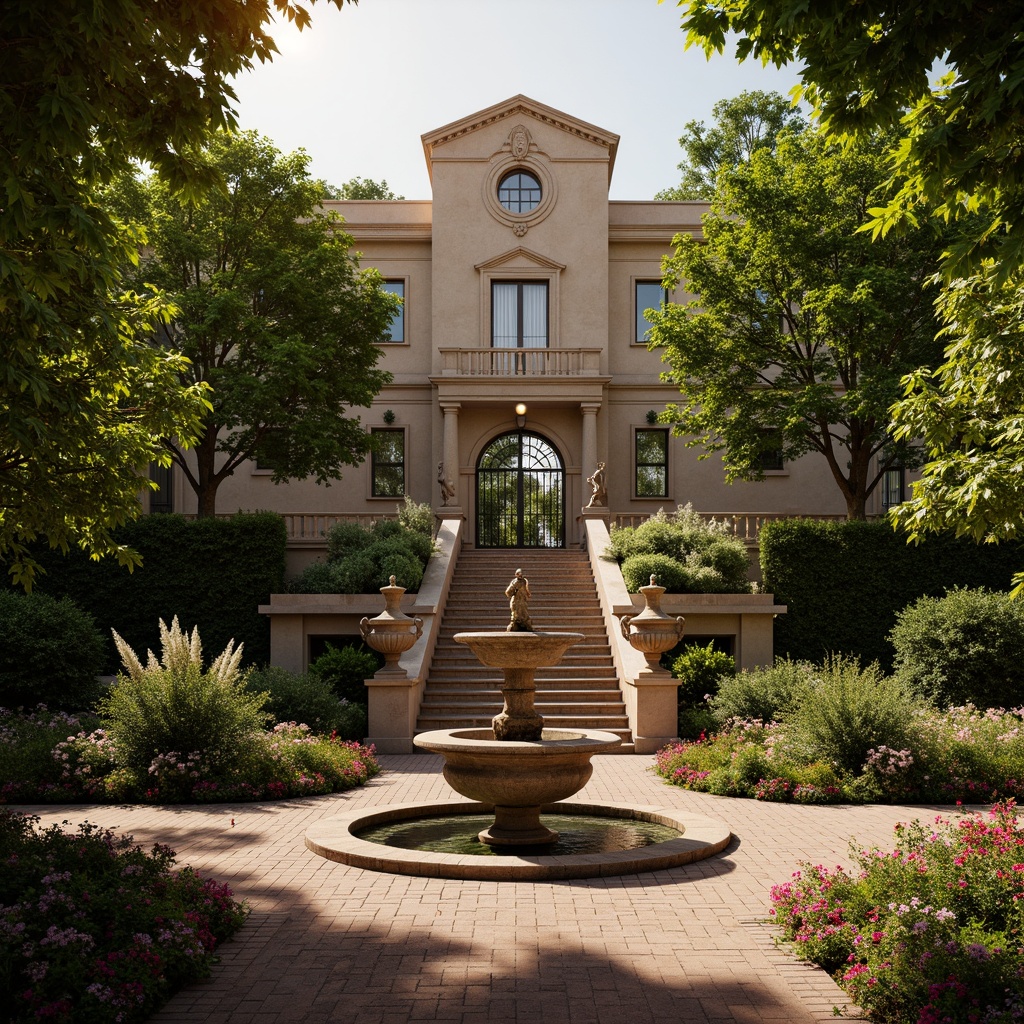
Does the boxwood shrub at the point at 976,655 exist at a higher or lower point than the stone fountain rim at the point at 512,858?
higher

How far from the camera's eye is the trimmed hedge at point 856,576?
2297 cm

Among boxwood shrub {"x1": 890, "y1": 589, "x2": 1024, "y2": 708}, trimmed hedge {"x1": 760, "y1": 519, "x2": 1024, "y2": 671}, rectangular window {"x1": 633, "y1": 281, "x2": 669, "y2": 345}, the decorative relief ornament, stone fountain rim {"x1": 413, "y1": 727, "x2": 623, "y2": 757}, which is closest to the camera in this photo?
stone fountain rim {"x1": 413, "y1": 727, "x2": 623, "y2": 757}

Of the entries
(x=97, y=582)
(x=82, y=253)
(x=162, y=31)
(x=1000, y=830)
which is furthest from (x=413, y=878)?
(x=97, y=582)

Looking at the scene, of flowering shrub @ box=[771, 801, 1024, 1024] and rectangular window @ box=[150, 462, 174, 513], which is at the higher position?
rectangular window @ box=[150, 462, 174, 513]

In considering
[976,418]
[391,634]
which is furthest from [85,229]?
[391,634]

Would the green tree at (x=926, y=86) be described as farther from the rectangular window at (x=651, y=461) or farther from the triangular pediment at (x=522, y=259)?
the triangular pediment at (x=522, y=259)

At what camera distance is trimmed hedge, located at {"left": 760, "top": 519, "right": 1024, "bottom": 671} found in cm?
2297

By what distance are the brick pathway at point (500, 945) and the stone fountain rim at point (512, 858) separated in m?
0.12

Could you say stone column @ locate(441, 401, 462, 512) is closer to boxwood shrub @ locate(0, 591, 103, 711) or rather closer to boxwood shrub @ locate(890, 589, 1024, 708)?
boxwood shrub @ locate(0, 591, 103, 711)

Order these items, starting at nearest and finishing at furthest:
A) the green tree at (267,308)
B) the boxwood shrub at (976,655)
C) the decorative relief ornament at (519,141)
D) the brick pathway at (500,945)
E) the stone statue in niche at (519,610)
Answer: the brick pathway at (500,945), the stone statue in niche at (519,610), the boxwood shrub at (976,655), the green tree at (267,308), the decorative relief ornament at (519,141)

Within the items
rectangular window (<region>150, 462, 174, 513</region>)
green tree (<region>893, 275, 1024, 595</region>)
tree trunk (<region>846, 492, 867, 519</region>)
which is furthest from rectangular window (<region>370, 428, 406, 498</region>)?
green tree (<region>893, 275, 1024, 595</region>)

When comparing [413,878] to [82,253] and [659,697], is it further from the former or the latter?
[659,697]

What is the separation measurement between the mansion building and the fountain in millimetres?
21074

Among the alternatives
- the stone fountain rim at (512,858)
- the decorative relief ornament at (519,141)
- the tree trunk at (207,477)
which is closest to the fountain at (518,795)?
the stone fountain rim at (512,858)
